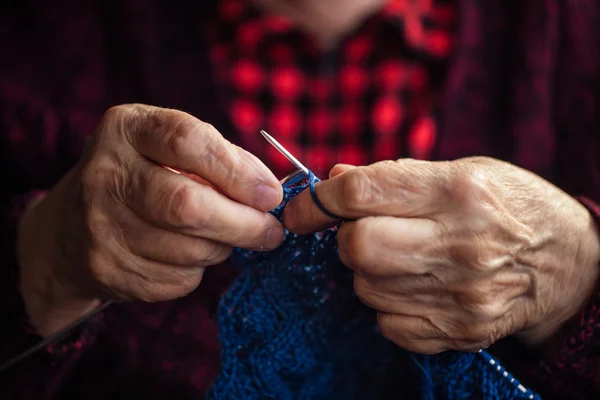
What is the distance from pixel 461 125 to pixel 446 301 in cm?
57

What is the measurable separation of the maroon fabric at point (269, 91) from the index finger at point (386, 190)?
42 centimetres

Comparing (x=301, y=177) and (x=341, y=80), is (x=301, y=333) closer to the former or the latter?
(x=301, y=177)

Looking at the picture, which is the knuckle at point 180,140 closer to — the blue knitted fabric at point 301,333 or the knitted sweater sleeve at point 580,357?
the blue knitted fabric at point 301,333

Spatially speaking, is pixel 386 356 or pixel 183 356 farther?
pixel 183 356

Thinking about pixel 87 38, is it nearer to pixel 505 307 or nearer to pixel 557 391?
pixel 505 307

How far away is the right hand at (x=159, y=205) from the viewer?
60cm

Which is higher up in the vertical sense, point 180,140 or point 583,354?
point 180,140

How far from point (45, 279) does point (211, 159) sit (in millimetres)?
420

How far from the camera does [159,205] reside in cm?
60

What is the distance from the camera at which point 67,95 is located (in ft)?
3.55

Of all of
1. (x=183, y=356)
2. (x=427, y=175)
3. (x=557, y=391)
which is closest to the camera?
(x=427, y=175)

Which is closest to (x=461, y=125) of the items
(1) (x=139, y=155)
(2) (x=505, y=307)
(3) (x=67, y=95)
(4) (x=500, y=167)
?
(4) (x=500, y=167)

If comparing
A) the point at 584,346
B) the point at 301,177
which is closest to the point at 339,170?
the point at 301,177

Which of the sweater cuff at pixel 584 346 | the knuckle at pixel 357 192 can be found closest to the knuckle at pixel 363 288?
the knuckle at pixel 357 192
